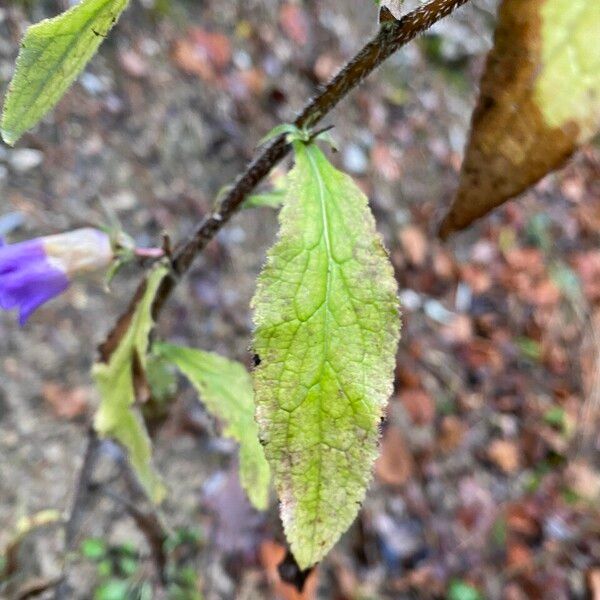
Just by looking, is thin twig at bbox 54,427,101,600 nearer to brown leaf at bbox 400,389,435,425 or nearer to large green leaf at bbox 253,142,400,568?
large green leaf at bbox 253,142,400,568

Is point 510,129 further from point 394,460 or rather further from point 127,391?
point 394,460

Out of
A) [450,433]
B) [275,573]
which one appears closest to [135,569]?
[275,573]

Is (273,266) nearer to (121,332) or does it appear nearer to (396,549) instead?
(121,332)

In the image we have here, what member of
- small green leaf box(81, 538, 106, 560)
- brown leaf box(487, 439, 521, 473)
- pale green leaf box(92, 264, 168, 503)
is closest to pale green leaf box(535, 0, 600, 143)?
pale green leaf box(92, 264, 168, 503)

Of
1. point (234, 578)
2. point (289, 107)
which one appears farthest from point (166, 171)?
point (234, 578)

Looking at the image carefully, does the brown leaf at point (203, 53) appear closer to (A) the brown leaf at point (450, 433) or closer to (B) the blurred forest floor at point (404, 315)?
(B) the blurred forest floor at point (404, 315)

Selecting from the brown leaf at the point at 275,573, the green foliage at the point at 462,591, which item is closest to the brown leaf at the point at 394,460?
the green foliage at the point at 462,591
